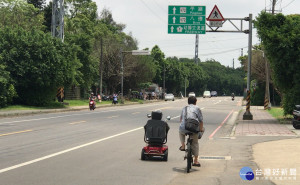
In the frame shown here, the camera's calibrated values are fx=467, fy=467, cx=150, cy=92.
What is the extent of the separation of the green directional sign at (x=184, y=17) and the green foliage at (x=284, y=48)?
5.77 metres

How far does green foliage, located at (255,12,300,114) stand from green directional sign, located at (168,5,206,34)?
18.9 feet

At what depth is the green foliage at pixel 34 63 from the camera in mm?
38531

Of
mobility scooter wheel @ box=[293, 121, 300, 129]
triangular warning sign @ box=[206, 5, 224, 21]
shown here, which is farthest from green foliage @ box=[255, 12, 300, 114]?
mobility scooter wheel @ box=[293, 121, 300, 129]

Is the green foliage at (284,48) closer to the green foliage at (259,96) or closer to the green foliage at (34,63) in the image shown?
the green foliage at (34,63)

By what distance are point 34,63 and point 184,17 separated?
1362 cm

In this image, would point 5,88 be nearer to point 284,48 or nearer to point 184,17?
point 184,17

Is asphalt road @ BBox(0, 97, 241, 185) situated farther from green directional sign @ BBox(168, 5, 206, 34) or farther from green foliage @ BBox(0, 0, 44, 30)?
green foliage @ BBox(0, 0, 44, 30)

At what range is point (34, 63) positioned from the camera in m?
39.2

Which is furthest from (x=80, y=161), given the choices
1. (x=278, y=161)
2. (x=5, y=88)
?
(x=5, y=88)

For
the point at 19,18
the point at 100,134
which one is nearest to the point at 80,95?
the point at 19,18

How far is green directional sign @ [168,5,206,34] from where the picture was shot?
3372cm

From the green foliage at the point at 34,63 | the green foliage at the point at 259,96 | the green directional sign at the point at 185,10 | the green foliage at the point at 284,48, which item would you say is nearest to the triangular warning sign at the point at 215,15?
the green directional sign at the point at 185,10

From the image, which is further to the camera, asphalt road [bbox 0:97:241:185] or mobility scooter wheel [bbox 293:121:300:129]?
mobility scooter wheel [bbox 293:121:300:129]

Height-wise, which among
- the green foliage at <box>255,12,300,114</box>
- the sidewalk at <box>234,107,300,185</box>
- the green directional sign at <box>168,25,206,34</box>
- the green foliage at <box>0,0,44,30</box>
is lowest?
the sidewalk at <box>234,107,300,185</box>
